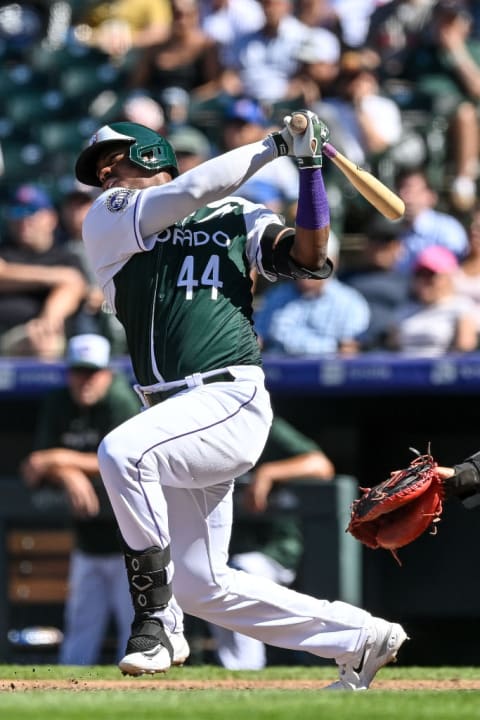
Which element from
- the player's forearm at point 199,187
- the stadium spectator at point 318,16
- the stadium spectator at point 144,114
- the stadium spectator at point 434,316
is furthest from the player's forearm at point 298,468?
the stadium spectator at point 318,16

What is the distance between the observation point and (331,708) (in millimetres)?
3850

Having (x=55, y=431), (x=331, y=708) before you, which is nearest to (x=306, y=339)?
(x=55, y=431)

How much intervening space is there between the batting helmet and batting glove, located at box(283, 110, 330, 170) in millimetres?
522

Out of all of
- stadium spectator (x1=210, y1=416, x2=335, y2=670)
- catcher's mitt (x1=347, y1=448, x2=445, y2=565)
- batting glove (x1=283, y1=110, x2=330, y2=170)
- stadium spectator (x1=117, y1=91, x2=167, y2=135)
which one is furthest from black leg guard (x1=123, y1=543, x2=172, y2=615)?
stadium spectator (x1=117, y1=91, x2=167, y2=135)

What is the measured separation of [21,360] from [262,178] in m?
2.18

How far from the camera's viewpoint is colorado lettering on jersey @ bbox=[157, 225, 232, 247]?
471cm

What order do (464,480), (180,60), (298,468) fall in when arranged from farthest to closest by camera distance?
1. (180,60)
2. (298,468)
3. (464,480)

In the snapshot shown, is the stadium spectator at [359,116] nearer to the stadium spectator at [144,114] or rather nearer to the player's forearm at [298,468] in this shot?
the stadium spectator at [144,114]

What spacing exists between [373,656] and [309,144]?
164cm

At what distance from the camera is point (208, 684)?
5191 mm

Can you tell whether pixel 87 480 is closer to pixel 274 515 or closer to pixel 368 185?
pixel 274 515

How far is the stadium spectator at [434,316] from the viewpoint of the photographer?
25.9 feet

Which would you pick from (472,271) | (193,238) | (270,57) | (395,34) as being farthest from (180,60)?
(193,238)

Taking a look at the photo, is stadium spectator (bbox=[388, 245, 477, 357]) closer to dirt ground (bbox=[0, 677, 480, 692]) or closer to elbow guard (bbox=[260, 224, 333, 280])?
dirt ground (bbox=[0, 677, 480, 692])
